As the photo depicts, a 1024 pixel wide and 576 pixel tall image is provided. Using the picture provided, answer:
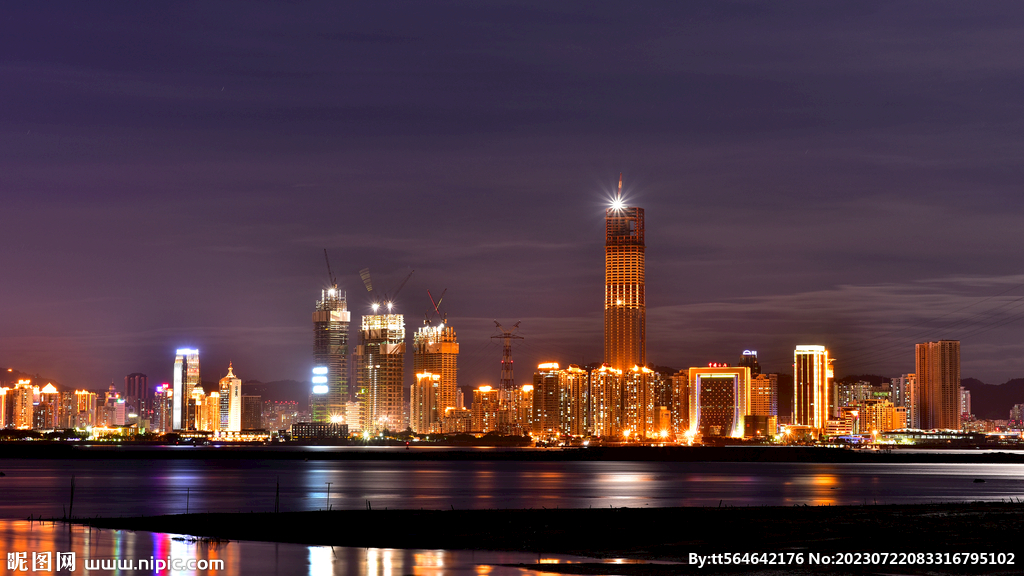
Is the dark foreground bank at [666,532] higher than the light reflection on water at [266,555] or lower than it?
lower

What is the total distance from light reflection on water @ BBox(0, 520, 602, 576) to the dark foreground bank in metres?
2.68

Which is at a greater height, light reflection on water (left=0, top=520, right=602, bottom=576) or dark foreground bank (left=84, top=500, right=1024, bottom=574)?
light reflection on water (left=0, top=520, right=602, bottom=576)

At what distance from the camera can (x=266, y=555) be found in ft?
Result: 151

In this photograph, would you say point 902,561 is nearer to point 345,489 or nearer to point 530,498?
point 530,498

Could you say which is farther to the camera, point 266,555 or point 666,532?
point 666,532

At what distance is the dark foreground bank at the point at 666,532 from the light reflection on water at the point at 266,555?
8.78 feet

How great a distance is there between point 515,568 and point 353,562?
6.38 m

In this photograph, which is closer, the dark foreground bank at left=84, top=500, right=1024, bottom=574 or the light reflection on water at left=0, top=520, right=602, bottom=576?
the light reflection on water at left=0, top=520, right=602, bottom=576

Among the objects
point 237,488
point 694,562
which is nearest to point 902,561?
point 694,562

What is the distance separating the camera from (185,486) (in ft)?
453

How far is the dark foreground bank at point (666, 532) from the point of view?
47406 millimetres

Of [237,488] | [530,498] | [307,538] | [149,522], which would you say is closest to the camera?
[307,538]

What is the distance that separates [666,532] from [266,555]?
69.8 feet

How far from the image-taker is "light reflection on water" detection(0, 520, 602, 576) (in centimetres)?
4162
